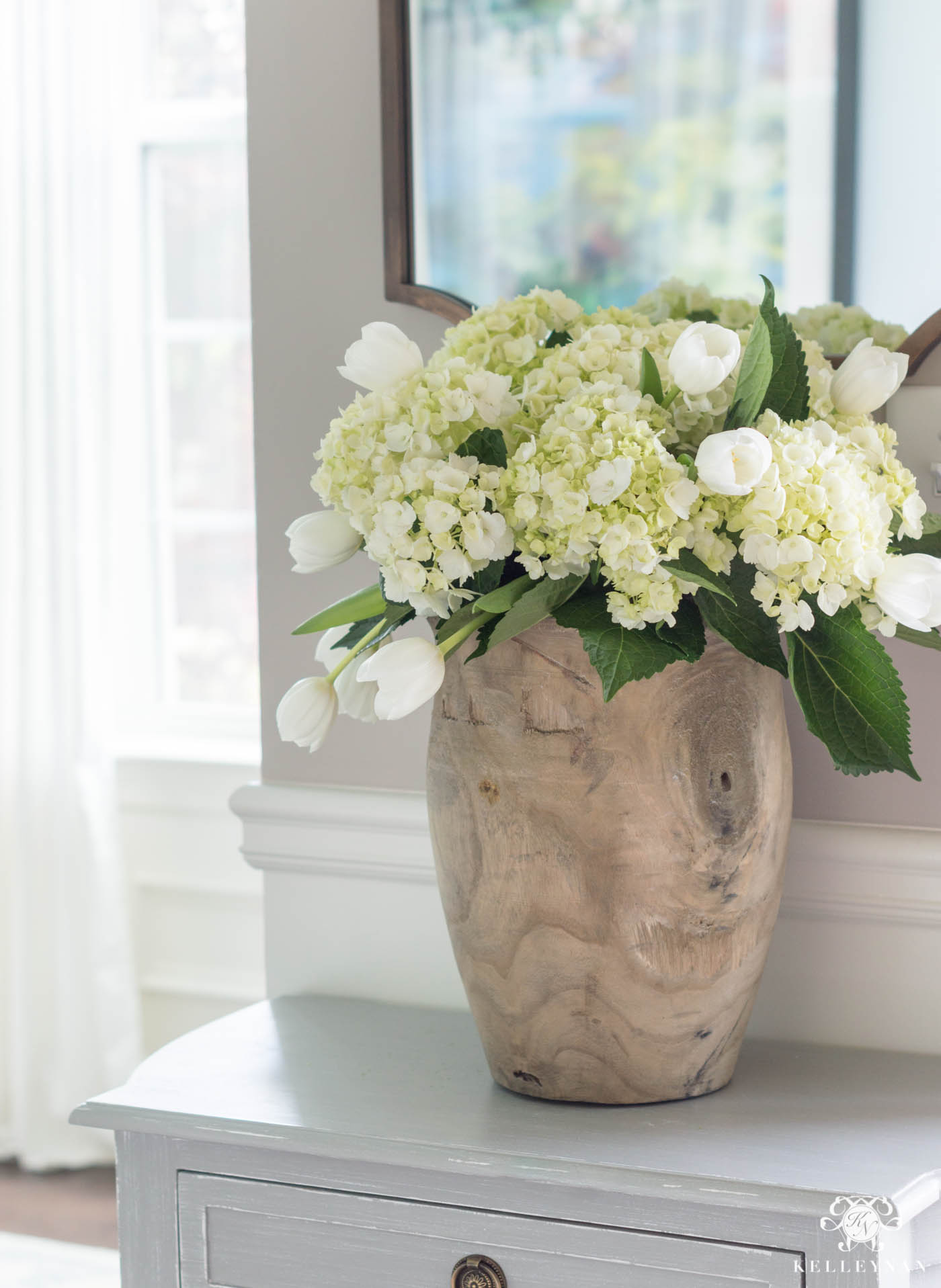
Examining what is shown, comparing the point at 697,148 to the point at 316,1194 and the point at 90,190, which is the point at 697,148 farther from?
the point at 90,190

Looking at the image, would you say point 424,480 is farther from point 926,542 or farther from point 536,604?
point 926,542

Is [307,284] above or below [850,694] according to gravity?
above

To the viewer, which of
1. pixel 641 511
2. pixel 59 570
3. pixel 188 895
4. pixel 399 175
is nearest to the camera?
pixel 641 511

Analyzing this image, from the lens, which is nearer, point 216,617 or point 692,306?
point 692,306

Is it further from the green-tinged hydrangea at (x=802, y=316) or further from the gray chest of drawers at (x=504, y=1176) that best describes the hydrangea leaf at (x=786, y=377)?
the gray chest of drawers at (x=504, y=1176)

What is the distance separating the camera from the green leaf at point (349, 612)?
2.96 ft

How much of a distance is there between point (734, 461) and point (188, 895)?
2031mm

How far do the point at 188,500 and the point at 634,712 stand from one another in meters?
1.97

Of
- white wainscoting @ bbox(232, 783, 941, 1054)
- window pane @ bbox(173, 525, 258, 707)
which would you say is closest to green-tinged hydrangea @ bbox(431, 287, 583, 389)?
white wainscoting @ bbox(232, 783, 941, 1054)

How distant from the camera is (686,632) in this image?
2.57ft

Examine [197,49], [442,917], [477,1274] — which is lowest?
[477,1274]

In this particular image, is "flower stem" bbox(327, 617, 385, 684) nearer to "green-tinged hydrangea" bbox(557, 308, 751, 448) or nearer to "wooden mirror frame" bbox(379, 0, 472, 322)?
"green-tinged hydrangea" bbox(557, 308, 751, 448)

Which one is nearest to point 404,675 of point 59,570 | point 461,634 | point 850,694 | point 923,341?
point 461,634

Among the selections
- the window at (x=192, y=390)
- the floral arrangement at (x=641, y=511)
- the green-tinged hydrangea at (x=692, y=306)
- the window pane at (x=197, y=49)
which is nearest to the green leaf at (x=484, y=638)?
the floral arrangement at (x=641, y=511)
